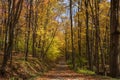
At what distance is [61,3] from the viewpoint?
126 ft

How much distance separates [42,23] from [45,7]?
2.92m

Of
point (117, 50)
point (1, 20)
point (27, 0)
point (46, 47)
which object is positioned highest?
point (27, 0)

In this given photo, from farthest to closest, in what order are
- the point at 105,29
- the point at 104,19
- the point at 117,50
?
the point at 105,29 < the point at 104,19 < the point at 117,50

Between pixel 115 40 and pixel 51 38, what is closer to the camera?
pixel 115 40

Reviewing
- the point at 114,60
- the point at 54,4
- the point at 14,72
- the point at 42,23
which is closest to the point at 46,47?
the point at 42,23

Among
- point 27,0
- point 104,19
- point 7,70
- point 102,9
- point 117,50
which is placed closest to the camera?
point 117,50

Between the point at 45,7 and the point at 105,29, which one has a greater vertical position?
the point at 45,7

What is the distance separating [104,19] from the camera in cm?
3838

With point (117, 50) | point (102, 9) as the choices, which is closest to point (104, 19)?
point (102, 9)

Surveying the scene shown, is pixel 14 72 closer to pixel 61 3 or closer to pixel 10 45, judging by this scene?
pixel 10 45

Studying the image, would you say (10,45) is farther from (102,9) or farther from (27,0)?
(102,9)

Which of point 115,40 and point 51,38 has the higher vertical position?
point 115,40

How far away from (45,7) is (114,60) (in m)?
25.5

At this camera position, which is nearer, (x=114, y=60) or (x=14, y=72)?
(x=114, y=60)
